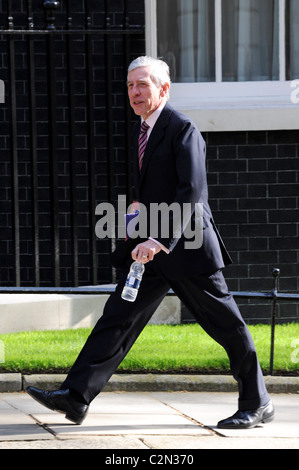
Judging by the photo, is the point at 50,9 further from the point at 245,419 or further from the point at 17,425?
the point at 245,419

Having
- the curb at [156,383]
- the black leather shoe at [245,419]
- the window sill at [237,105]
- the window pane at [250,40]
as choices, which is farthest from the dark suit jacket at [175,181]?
the window pane at [250,40]

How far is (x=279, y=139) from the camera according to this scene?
1006 cm

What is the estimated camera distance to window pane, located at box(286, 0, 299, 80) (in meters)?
10.4

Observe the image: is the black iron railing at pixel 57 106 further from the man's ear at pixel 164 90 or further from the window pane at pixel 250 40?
the man's ear at pixel 164 90

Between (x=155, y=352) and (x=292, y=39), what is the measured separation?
153 inches

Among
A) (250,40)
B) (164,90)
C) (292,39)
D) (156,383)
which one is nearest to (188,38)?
(250,40)

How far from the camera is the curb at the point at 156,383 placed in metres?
7.16

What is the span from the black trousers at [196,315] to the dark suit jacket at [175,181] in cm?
9

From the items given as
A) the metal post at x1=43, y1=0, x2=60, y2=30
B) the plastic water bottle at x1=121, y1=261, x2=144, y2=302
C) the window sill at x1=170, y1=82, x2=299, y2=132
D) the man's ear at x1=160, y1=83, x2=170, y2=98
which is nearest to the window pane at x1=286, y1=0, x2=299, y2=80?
the window sill at x1=170, y1=82, x2=299, y2=132

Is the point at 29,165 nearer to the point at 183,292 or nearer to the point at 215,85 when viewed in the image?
the point at 215,85

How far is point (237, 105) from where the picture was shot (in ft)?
33.4

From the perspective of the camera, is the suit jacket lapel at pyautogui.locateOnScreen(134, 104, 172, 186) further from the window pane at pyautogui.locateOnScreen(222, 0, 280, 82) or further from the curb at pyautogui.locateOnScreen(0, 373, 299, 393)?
the window pane at pyautogui.locateOnScreen(222, 0, 280, 82)

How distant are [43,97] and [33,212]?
129cm
